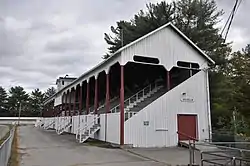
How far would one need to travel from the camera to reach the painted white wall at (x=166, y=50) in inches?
746

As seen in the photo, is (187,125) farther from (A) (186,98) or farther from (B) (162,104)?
(B) (162,104)

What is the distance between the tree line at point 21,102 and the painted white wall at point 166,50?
246ft

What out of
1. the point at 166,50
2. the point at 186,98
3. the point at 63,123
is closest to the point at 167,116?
the point at 186,98

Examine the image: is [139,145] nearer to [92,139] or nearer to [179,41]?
[92,139]

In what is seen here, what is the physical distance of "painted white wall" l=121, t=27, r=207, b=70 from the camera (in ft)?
62.2

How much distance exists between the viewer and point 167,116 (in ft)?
61.1

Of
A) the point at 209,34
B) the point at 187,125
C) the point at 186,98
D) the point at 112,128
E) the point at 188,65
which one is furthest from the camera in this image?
the point at 209,34

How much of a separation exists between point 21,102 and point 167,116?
273ft

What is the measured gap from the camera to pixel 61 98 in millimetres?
42156

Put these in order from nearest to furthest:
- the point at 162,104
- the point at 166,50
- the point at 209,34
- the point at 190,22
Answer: the point at 162,104 < the point at 166,50 < the point at 209,34 < the point at 190,22

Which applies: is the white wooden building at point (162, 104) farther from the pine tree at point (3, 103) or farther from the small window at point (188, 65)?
the pine tree at point (3, 103)

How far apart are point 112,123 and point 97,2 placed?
29.0 feet

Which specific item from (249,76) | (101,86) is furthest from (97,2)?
(101,86)

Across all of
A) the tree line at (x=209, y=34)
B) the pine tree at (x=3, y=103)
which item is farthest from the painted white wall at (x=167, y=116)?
the pine tree at (x=3, y=103)
